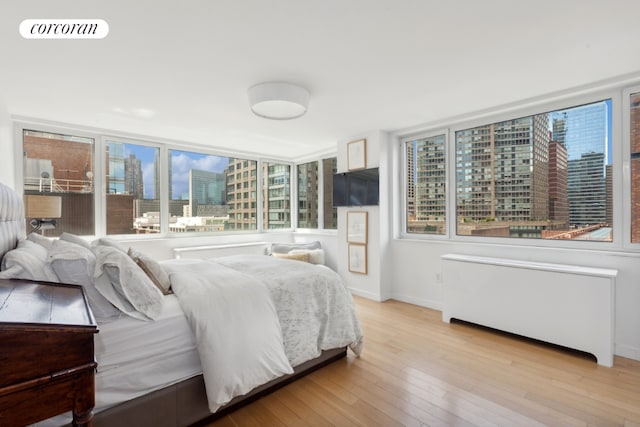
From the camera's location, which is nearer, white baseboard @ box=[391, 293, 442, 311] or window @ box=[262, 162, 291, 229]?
white baseboard @ box=[391, 293, 442, 311]

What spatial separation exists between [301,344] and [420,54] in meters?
2.26

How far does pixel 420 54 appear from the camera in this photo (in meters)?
2.14

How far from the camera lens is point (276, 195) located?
598 centimetres

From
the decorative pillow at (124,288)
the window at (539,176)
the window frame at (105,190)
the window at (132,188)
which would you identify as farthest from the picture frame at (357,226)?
the decorative pillow at (124,288)

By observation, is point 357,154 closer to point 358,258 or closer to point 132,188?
point 358,258

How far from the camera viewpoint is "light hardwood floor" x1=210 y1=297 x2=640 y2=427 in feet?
5.90

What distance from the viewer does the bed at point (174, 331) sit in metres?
1.48

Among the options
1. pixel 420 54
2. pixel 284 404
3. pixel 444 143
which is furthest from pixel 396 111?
pixel 284 404

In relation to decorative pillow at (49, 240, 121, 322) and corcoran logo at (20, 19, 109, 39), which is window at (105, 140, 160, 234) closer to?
corcoran logo at (20, 19, 109, 39)

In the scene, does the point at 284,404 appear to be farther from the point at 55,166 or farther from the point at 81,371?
the point at 55,166

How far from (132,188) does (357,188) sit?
3229 millimetres

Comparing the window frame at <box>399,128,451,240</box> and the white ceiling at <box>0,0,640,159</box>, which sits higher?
the white ceiling at <box>0,0,640,159</box>

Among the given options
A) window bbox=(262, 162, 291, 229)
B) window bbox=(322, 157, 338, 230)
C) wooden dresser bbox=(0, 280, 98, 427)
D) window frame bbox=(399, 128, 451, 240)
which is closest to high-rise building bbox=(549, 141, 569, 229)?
window frame bbox=(399, 128, 451, 240)

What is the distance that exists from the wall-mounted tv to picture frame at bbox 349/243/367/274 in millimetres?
639
